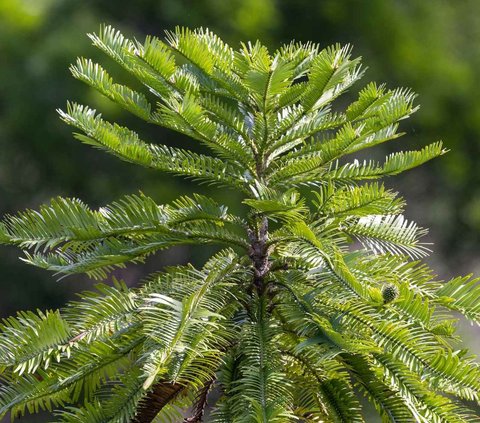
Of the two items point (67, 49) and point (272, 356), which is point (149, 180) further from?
point (272, 356)

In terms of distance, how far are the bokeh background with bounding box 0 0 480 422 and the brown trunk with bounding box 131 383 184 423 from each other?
430 centimetres

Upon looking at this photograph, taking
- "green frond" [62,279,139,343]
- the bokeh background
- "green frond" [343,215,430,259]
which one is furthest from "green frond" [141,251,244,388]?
the bokeh background

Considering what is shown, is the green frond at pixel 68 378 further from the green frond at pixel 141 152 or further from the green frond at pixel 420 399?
the green frond at pixel 420 399

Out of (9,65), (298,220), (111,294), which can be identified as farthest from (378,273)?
(9,65)

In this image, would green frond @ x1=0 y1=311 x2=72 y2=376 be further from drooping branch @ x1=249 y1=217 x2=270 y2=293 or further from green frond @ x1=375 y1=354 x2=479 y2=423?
green frond @ x1=375 y1=354 x2=479 y2=423

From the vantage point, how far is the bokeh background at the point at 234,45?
20.6ft

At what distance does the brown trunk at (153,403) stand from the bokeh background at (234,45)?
14.1 feet

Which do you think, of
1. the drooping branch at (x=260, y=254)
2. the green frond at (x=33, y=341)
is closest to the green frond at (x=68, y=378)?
the green frond at (x=33, y=341)

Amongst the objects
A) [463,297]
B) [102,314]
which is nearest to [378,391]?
[463,297]

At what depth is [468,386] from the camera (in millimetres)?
1486

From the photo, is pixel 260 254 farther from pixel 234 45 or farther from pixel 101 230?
pixel 234 45

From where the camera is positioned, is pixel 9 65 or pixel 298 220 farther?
pixel 9 65

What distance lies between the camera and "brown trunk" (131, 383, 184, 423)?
1621 millimetres

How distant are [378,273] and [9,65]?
17.4 ft
